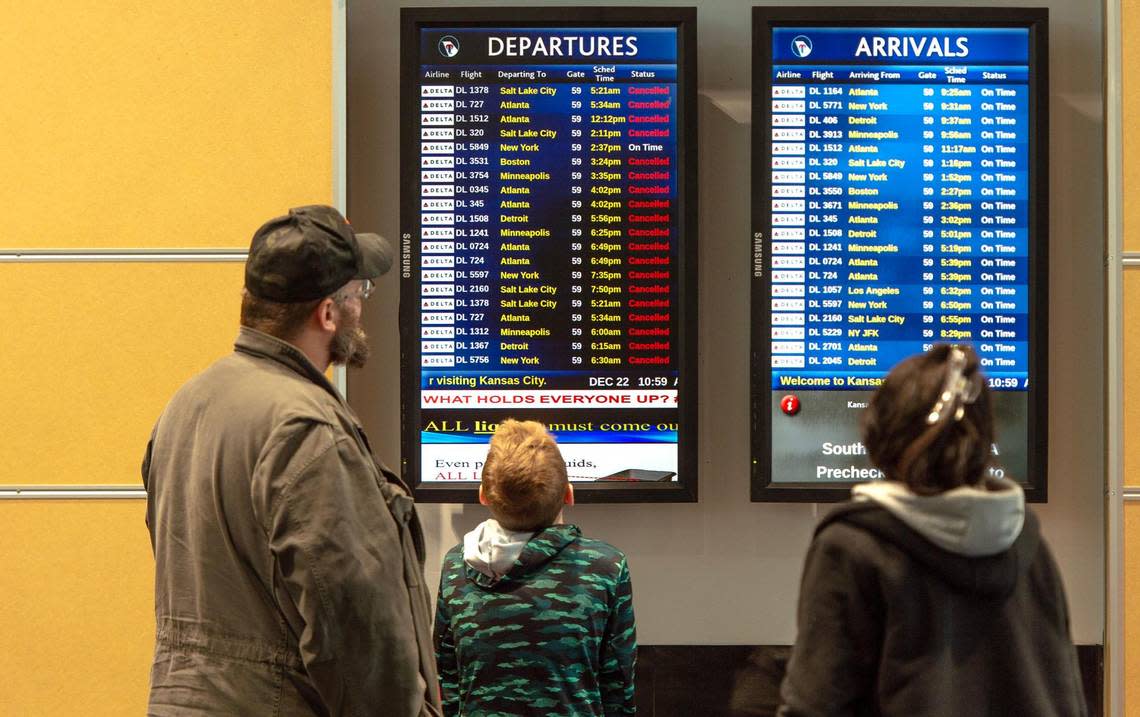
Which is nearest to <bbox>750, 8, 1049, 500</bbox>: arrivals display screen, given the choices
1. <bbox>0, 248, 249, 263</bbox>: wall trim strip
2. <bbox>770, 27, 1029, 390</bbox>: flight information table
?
<bbox>770, 27, 1029, 390</bbox>: flight information table

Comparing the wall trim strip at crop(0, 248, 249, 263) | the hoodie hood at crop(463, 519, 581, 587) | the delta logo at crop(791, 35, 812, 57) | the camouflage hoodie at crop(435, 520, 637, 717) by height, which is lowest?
the camouflage hoodie at crop(435, 520, 637, 717)

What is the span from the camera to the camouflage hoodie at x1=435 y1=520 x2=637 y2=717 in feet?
6.53

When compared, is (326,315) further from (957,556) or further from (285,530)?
(957,556)

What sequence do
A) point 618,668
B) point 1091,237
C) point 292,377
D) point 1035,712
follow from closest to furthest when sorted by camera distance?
point 1035,712 < point 292,377 < point 618,668 < point 1091,237

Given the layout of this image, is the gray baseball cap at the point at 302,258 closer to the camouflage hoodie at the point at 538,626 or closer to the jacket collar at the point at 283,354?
the jacket collar at the point at 283,354

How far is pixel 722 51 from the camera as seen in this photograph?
9.80 feet

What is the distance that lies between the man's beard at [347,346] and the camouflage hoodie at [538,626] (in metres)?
0.44

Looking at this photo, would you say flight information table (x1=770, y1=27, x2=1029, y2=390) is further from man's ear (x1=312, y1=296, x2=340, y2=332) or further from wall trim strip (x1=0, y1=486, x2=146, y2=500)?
wall trim strip (x1=0, y1=486, x2=146, y2=500)

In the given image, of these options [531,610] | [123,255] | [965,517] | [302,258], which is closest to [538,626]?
[531,610]

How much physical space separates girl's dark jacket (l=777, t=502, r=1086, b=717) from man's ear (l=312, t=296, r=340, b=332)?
82 cm

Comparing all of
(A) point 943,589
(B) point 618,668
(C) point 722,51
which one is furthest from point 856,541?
(C) point 722,51

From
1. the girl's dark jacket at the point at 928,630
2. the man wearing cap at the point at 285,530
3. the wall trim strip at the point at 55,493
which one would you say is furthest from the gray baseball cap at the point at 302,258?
the wall trim strip at the point at 55,493

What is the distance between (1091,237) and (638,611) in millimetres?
1484

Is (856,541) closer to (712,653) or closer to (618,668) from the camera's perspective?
(618,668)
